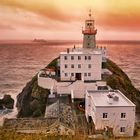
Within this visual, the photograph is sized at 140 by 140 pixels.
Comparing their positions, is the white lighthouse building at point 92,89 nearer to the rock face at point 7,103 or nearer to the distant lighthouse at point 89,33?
the distant lighthouse at point 89,33

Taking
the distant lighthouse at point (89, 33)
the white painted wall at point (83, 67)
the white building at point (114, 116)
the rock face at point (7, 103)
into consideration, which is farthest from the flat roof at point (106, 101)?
the distant lighthouse at point (89, 33)

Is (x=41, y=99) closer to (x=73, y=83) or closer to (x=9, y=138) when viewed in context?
(x=73, y=83)

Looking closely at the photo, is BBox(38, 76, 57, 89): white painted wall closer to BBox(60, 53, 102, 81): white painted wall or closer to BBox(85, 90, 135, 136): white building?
BBox(60, 53, 102, 81): white painted wall

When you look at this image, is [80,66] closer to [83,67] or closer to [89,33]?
[83,67]

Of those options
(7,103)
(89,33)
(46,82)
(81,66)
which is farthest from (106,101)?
(89,33)

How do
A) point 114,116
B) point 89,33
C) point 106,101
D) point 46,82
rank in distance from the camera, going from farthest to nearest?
point 89,33 → point 46,82 → point 106,101 → point 114,116

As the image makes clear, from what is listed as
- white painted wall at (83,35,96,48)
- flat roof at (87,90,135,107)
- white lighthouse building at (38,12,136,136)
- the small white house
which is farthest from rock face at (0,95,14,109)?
flat roof at (87,90,135,107)

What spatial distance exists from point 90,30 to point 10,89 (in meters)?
18.8

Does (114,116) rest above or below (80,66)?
below

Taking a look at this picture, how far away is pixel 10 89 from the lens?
55625 millimetres

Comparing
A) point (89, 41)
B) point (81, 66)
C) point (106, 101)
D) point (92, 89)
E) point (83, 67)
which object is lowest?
point (92, 89)

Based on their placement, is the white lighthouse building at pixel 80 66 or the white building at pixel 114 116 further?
the white lighthouse building at pixel 80 66

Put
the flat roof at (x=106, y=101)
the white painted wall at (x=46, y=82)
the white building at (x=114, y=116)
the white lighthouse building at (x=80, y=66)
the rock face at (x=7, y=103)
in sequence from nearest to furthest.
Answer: the white building at (x=114, y=116) < the flat roof at (x=106, y=101) < the white painted wall at (x=46, y=82) < the white lighthouse building at (x=80, y=66) < the rock face at (x=7, y=103)

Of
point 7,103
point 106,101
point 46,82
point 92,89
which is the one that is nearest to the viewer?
point 106,101
